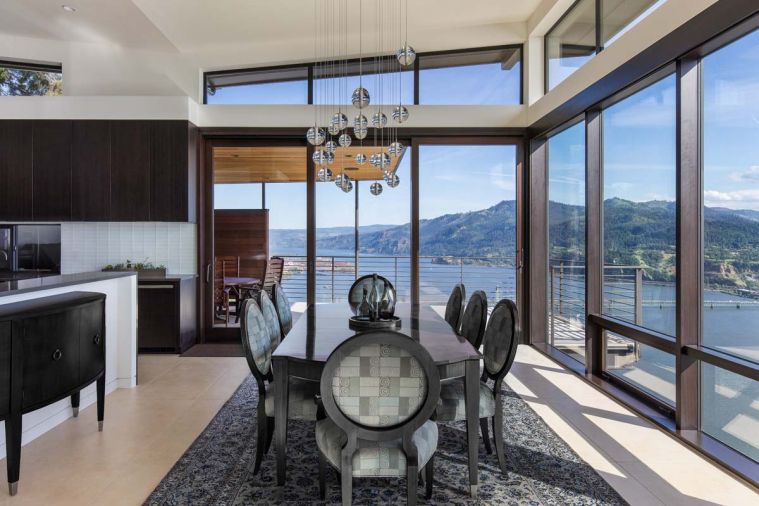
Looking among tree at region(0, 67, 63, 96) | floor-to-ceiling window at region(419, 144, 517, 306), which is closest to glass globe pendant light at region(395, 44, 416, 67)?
floor-to-ceiling window at region(419, 144, 517, 306)

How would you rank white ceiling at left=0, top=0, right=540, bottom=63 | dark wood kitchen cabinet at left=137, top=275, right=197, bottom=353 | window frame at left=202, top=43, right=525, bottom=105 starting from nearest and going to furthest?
white ceiling at left=0, top=0, right=540, bottom=63, dark wood kitchen cabinet at left=137, top=275, right=197, bottom=353, window frame at left=202, top=43, right=525, bottom=105

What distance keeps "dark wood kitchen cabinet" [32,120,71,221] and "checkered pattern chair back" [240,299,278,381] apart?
385 centimetres

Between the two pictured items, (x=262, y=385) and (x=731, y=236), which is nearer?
(x=262, y=385)

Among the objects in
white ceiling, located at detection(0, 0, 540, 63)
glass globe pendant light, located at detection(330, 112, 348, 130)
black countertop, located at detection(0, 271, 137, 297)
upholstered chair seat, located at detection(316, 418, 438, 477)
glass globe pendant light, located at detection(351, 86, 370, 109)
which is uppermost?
white ceiling, located at detection(0, 0, 540, 63)

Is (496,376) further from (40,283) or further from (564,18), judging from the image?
(564,18)

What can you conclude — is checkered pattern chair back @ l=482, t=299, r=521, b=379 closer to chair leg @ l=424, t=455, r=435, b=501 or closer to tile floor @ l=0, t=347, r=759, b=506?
chair leg @ l=424, t=455, r=435, b=501

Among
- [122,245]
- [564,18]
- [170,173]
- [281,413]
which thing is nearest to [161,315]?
[122,245]

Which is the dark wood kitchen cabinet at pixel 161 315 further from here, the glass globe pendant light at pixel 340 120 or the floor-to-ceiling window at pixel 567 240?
the floor-to-ceiling window at pixel 567 240

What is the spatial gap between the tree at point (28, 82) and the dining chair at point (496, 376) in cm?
581

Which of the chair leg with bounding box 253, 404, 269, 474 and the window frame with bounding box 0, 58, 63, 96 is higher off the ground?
the window frame with bounding box 0, 58, 63, 96

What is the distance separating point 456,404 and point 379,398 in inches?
31.9

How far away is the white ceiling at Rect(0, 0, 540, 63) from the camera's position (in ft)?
14.7

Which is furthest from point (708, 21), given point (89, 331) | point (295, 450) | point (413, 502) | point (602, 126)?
point (89, 331)

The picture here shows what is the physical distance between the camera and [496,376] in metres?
Result: 2.58
